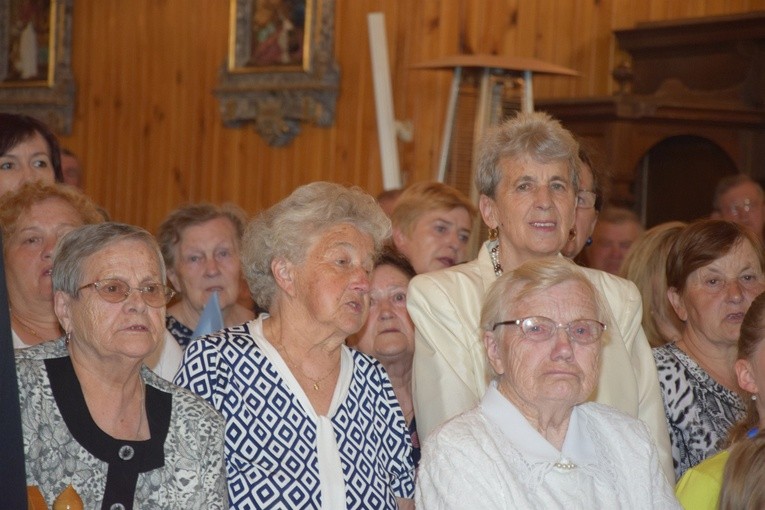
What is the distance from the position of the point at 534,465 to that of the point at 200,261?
2428mm

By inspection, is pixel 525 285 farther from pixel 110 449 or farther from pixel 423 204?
pixel 423 204

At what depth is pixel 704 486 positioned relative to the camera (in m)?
2.94

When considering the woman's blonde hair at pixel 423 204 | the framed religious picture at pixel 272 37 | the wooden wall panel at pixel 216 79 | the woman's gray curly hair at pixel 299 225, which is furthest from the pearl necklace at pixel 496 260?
the framed religious picture at pixel 272 37

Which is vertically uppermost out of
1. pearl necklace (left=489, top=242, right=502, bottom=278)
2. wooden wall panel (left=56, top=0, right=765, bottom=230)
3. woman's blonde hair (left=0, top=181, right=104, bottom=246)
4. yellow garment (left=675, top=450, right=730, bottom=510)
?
wooden wall panel (left=56, top=0, right=765, bottom=230)

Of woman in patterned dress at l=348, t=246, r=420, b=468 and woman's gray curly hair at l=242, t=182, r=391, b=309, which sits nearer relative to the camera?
woman's gray curly hair at l=242, t=182, r=391, b=309

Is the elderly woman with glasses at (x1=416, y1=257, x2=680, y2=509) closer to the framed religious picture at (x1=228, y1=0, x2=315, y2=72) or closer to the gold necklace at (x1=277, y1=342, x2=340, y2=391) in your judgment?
the gold necklace at (x1=277, y1=342, x2=340, y2=391)

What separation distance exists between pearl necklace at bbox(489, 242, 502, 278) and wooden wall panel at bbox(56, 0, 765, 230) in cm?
364

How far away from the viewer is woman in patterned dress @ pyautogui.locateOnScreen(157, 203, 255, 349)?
4.75m

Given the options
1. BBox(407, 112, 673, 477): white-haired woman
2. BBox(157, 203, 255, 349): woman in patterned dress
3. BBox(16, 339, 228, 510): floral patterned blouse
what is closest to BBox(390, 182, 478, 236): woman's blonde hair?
BBox(157, 203, 255, 349): woman in patterned dress

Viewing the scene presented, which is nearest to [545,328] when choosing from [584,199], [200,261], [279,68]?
[584,199]

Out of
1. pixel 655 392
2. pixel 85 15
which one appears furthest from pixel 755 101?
pixel 85 15

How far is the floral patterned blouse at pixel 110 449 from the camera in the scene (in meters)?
2.65

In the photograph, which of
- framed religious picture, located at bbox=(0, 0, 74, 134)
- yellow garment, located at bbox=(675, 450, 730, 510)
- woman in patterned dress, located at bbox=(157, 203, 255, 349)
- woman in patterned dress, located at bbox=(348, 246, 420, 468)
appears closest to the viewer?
yellow garment, located at bbox=(675, 450, 730, 510)

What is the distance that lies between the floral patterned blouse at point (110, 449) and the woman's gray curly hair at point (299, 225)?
50 centimetres
